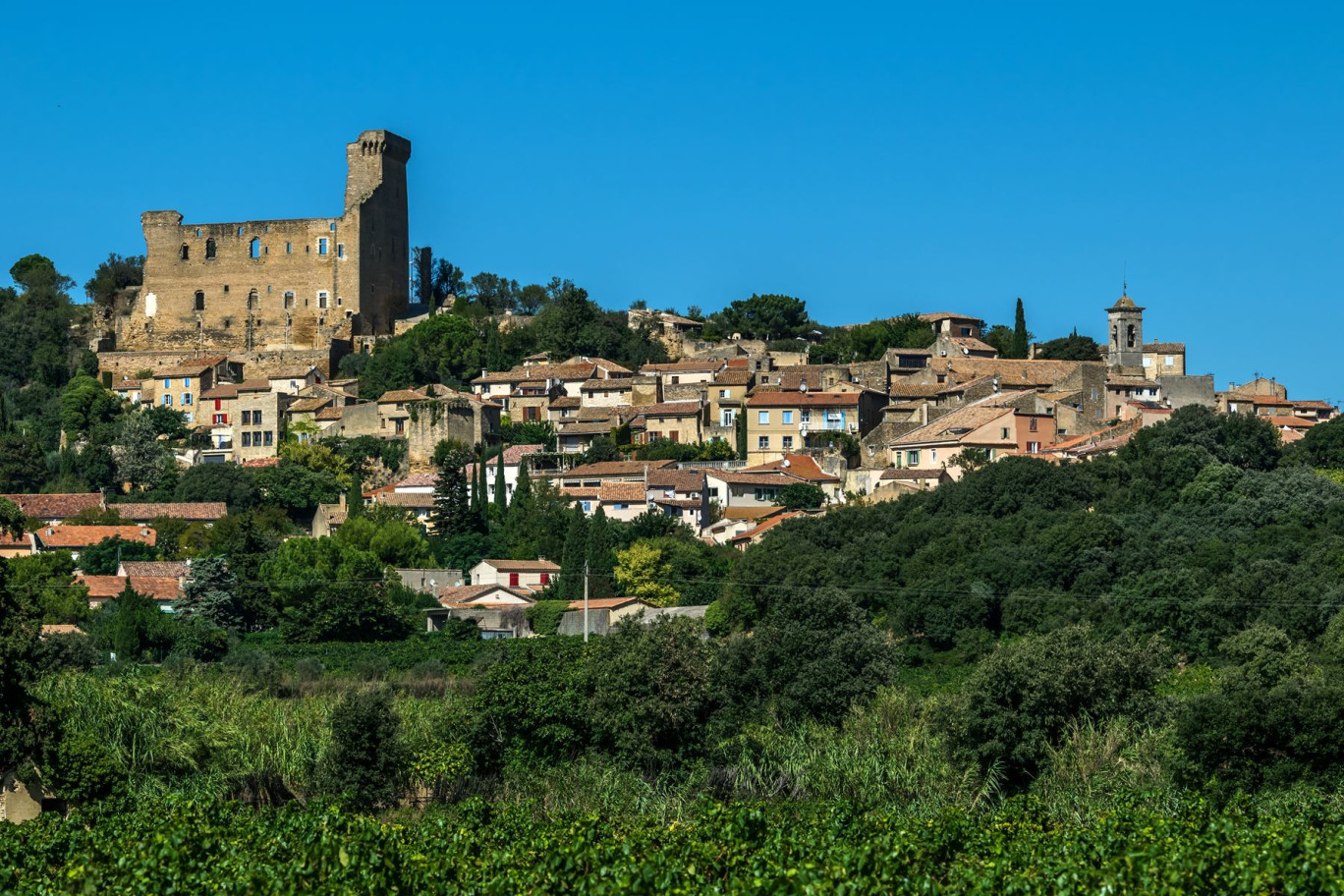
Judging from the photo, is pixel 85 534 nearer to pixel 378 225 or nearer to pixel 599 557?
pixel 599 557

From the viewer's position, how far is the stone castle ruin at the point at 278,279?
8994 centimetres

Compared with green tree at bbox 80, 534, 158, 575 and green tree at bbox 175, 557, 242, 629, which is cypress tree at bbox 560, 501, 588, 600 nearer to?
green tree at bbox 175, 557, 242, 629

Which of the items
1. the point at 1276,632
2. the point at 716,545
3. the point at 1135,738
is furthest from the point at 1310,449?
the point at 1135,738

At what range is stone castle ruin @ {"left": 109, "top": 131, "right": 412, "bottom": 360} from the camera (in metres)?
89.9

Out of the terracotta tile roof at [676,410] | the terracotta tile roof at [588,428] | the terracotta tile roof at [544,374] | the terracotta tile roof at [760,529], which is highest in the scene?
the terracotta tile roof at [544,374]

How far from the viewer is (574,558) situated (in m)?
59.4

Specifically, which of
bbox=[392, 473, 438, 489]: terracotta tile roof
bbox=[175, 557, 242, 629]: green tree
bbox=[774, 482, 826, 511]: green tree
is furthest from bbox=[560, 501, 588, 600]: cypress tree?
bbox=[175, 557, 242, 629]: green tree

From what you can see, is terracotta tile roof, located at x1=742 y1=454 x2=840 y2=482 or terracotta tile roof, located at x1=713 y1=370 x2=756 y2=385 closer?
terracotta tile roof, located at x1=742 y1=454 x2=840 y2=482

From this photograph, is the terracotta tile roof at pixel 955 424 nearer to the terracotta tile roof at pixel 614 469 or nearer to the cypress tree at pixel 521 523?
the terracotta tile roof at pixel 614 469

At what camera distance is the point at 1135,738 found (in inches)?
1373

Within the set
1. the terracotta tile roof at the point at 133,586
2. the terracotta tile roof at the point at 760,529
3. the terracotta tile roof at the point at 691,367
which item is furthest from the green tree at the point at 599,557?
the terracotta tile roof at the point at 691,367

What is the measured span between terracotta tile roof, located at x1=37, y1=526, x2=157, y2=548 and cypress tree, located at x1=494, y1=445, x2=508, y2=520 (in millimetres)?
11294

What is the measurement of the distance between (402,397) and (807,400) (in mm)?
15796

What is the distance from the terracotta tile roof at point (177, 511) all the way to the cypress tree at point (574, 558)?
1312 cm
